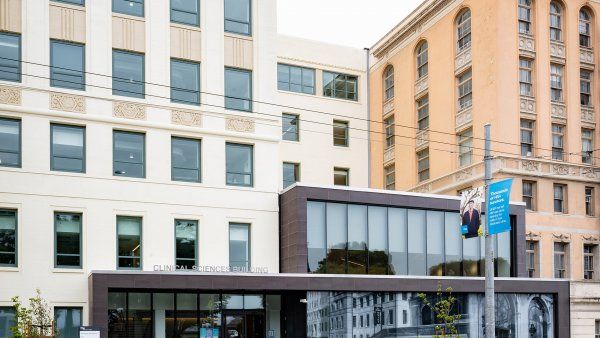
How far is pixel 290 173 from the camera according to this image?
4781 centimetres

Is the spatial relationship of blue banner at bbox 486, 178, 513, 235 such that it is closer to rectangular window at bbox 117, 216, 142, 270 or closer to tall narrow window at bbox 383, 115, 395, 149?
rectangular window at bbox 117, 216, 142, 270

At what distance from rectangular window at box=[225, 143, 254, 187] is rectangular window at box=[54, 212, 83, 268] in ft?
22.2

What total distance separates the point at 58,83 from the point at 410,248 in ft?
54.7

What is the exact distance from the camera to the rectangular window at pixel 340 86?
49.5 m

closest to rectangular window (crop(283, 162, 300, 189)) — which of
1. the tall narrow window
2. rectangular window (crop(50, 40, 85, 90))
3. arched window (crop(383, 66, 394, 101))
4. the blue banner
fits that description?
the tall narrow window

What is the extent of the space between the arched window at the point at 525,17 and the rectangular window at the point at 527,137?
17.0 feet

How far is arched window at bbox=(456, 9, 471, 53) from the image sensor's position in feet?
149

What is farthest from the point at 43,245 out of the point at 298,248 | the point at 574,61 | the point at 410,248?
the point at 574,61

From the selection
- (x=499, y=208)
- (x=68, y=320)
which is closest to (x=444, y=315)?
(x=499, y=208)

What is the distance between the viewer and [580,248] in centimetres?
4391

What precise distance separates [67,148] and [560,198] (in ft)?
90.4

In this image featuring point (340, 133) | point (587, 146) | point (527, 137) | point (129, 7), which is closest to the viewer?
point (129, 7)

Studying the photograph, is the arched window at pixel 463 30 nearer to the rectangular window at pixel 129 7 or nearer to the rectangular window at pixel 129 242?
the rectangular window at pixel 129 7

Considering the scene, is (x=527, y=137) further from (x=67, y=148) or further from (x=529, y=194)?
(x=67, y=148)
